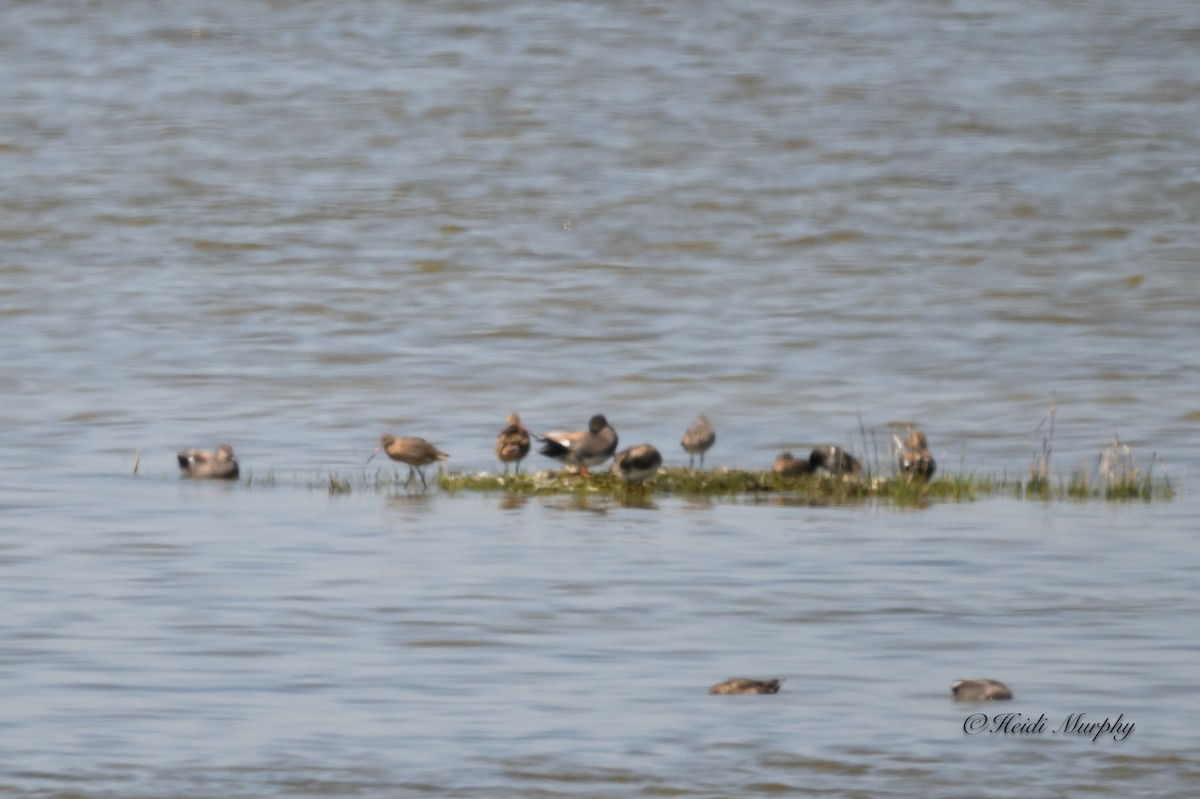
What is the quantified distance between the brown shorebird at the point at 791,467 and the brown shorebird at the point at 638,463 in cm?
72

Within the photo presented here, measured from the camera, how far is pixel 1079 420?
18688mm

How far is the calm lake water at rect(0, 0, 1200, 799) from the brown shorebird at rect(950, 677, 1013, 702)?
0.08 m

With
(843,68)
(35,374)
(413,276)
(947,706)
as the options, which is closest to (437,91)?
(843,68)

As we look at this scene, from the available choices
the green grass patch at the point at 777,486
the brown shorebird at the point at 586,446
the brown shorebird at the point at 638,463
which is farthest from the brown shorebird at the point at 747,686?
the brown shorebird at the point at 586,446

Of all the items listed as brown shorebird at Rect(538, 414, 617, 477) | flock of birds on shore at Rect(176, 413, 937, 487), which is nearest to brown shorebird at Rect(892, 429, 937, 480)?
flock of birds on shore at Rect(176, 413, 937, 487)

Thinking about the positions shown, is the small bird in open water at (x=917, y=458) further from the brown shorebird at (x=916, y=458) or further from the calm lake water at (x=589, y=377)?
the calm lake water at (x=589, y=377)

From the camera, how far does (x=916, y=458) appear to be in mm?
15125

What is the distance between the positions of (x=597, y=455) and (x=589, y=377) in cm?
610

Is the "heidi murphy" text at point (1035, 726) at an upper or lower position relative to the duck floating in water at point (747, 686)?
lower

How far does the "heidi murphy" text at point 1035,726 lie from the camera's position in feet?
30.8

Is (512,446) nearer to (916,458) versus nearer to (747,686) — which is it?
(916,458)

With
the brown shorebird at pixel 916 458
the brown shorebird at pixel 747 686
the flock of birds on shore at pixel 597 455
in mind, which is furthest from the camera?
the brown shorebird at pixel 916 458

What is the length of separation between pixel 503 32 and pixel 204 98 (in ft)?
24.9
